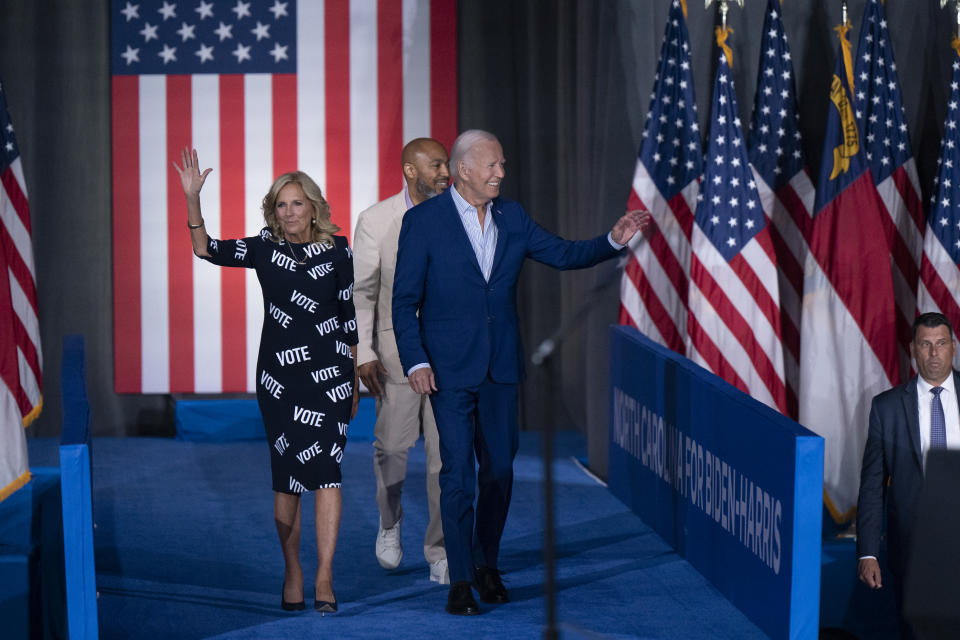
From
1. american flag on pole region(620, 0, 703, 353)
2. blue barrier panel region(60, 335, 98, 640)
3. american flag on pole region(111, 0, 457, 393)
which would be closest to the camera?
blue barrier panel region(60, 335, 98, 640)

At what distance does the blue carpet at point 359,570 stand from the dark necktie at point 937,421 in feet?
2.82

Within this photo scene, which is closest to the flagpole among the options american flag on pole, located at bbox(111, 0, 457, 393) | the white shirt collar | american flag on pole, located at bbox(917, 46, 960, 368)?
american flag on pole, located at bbox(917, 46, 960, 368)

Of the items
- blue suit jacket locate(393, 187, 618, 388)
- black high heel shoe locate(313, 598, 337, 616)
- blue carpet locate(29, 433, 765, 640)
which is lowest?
blue carpet locate(29, 433, 765, 640)

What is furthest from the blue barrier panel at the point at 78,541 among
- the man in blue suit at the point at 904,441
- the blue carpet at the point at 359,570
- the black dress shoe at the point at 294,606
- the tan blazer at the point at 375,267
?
the man in blue suit at the point at 904,441

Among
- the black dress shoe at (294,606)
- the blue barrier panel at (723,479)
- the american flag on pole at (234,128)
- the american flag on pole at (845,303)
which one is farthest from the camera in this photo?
the american flag on pole at (234,128)

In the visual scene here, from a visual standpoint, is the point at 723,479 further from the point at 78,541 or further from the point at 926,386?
the point at 78,541

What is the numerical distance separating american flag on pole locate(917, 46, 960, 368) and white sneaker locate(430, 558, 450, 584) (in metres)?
2.57

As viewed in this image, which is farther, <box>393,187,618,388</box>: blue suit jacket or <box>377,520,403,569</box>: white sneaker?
<box>377,520,403,569</box>: white sneaker

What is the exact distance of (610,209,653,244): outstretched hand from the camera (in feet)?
12.7

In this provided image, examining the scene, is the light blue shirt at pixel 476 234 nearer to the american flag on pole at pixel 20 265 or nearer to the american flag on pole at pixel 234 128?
the american flag on pole at pixel 20 265

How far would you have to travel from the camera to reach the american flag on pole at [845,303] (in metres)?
5.70

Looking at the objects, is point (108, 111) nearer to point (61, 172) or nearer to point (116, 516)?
point (61, 172)

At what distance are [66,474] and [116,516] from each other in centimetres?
240

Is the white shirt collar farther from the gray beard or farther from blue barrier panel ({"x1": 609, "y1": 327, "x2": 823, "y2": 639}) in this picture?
the gray beard
